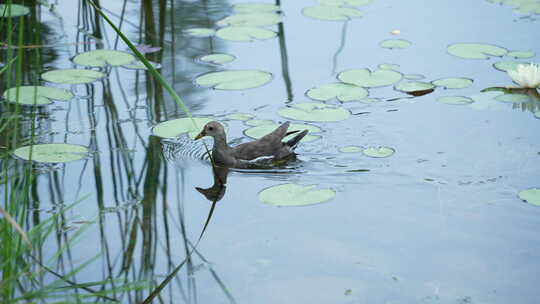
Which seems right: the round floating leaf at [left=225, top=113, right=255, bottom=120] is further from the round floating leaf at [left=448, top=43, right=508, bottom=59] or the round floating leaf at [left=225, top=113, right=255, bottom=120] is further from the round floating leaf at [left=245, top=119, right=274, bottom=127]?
the round floating leaf at [left=448, top=43, right=508, bottom=59]

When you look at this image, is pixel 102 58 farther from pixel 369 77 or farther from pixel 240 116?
pixel 369 77

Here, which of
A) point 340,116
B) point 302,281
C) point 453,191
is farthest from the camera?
point 340,116

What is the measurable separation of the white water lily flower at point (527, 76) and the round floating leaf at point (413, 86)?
2.51ft

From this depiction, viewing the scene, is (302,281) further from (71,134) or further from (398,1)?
(398,1)

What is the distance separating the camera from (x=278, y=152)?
6109 millimetres

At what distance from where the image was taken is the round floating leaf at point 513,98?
6.97m

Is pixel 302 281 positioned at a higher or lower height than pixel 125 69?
lower

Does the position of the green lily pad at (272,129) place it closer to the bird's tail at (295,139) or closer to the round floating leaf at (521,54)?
the bird's tail at (295,139)

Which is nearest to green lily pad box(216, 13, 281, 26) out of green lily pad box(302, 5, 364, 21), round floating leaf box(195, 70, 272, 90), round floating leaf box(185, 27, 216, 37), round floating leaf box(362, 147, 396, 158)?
round floating leaf box(185, 27, 216, 37)

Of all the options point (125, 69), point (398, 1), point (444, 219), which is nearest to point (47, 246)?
point (444, 219)

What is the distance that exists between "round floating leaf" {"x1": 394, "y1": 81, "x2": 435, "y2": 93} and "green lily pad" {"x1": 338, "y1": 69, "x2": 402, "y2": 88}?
0.09m

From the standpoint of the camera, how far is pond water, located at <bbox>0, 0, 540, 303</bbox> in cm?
438

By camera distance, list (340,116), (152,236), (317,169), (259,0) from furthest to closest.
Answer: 1. (259,0)
2. (340,116)
3. (317,169)
4. (152,236)

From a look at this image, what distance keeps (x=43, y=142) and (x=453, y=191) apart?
3.20 metres
